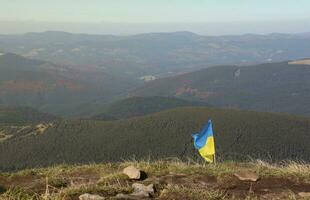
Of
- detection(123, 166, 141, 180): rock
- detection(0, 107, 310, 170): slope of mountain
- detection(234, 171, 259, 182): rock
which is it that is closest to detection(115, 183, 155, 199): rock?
detection(123, 166, 141, 180): rock

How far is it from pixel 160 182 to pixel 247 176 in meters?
2.27

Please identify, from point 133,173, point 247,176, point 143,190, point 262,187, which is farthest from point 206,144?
point 143,190

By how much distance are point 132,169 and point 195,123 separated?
157 metres

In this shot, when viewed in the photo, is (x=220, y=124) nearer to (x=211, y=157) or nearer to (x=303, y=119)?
(x=303, y=119)

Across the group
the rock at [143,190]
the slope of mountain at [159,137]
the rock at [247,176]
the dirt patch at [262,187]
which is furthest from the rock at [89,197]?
the slope of mountain at [159,137]

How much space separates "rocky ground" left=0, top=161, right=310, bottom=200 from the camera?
9328 millimetres

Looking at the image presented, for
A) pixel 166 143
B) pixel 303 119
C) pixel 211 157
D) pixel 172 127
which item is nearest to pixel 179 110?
pixel 172 127

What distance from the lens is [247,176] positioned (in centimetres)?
1174

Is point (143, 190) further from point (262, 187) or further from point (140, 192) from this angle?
point (262, 187)

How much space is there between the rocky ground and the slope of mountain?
12675 centimetres

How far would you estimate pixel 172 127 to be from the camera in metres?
168

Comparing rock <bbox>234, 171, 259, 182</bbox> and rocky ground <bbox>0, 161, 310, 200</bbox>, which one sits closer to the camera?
rocky ground <bbox>0, 161, 310, 200</bbox>

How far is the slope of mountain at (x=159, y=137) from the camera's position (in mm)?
147375

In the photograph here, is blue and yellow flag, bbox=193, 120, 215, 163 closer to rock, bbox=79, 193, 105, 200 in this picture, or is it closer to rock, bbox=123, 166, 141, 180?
rock, bbox=123, 166, 141, 180
